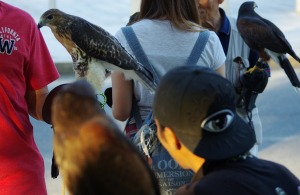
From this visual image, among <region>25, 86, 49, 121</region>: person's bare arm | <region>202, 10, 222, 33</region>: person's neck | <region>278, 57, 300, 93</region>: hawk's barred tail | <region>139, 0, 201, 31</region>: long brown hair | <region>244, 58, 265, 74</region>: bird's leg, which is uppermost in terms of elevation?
<region>139, 0, 201, 31</region>: long brown hair

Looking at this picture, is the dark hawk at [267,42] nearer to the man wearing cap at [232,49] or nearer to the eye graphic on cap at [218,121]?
the man wearing cap at [232,49]

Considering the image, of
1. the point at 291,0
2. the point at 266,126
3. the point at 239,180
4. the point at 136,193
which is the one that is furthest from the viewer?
the point at 291,0

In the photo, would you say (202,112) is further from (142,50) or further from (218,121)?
(142,50)

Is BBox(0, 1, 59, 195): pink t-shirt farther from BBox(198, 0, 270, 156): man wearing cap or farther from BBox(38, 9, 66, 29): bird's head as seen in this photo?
BBox(198, 0, 270, 156): man wearing cap

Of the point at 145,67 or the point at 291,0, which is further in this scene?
the point at 291,0

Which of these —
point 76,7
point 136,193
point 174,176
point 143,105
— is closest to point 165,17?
point 143,105

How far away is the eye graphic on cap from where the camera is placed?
98 cm

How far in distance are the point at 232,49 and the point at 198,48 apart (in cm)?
82

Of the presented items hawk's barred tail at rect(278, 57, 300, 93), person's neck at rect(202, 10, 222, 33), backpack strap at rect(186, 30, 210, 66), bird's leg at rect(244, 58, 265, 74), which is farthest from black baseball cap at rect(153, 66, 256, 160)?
hawk's barred tail at rect(278, 57, 300, 93)

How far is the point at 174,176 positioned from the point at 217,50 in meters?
0.71

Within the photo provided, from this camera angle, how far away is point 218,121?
0.99 metres

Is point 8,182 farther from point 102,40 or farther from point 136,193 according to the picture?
point 136,193

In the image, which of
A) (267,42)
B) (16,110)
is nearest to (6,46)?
(16,110)

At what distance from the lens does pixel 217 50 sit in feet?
5.66
